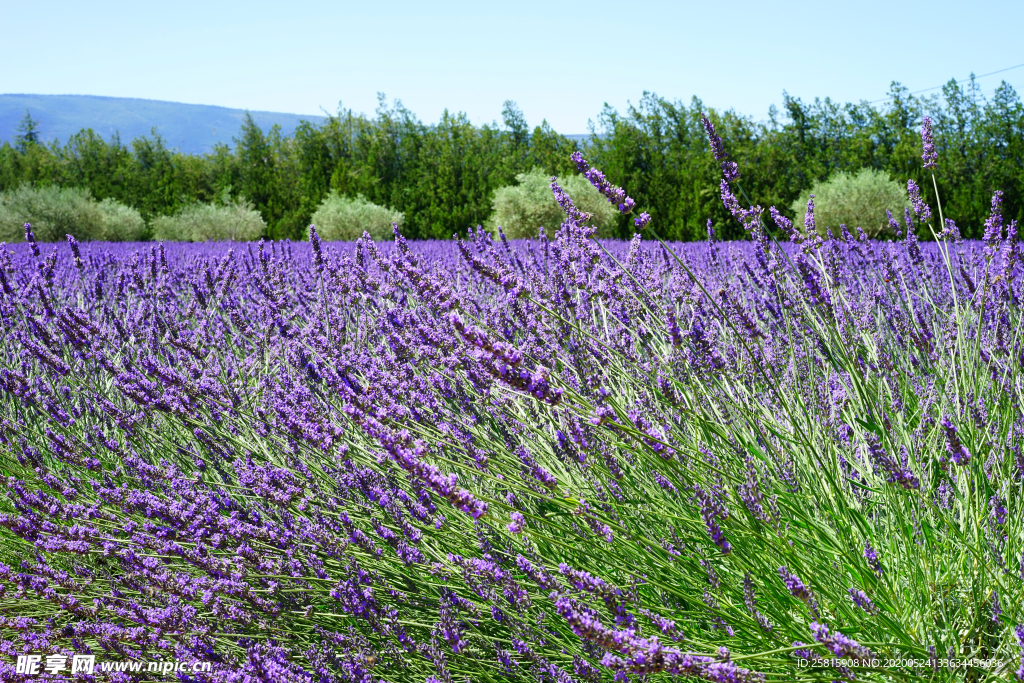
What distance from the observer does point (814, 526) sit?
158 cm

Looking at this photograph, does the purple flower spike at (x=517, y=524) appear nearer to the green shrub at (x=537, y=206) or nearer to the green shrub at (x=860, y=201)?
the green shrub at (x=860, y=201)

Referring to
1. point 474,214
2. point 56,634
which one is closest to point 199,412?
point 56,634

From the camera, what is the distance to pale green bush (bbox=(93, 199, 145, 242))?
68.9 feet

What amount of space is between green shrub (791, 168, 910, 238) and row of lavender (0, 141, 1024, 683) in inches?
486

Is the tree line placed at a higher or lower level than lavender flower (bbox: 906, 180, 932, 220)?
higher

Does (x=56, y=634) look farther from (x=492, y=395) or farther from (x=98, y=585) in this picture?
(x=492, y=395)

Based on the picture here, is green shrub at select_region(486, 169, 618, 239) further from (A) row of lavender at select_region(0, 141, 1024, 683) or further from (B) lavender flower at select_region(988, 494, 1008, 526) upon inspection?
(B) lavender flower at select_region(988, 494, 1008, 526)

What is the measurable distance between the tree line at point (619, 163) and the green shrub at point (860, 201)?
2.52 ft

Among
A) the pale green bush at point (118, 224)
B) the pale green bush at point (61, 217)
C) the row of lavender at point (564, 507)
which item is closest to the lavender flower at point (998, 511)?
the row of lavender at point (564, 507)

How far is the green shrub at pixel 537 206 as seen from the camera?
15.3 meters

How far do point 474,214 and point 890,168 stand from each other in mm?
9552

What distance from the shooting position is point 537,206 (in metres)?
15.3

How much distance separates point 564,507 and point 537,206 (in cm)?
1424

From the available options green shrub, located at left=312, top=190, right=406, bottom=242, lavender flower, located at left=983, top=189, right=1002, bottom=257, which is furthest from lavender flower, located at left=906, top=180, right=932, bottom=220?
green shrub, located at left=312, top=190, right=406, bottom=242
